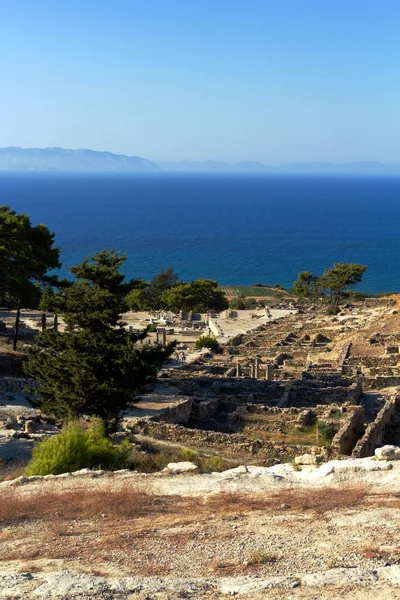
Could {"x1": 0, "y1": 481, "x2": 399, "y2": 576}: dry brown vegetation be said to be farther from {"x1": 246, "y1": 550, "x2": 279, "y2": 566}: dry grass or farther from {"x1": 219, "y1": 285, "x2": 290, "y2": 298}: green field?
{"x1": 219, "y1": 285, "x2": 290, "y2": 298}: green field

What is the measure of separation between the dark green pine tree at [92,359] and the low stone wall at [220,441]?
103cm

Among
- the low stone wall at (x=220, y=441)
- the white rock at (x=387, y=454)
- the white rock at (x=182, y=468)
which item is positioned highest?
the white rock at (x=387, y=454)

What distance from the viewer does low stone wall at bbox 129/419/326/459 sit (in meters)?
18.5

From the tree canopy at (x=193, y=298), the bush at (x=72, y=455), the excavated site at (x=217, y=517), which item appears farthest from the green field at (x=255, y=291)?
the bush at (x=72, y=455)

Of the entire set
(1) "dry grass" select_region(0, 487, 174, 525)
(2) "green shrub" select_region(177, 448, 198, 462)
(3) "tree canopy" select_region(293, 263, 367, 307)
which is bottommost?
(2) "green shrub" select_region(177, 448, 198, 462)

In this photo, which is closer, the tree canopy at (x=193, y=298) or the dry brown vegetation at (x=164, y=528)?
the dry brown vegetation at (x=164, y=528)

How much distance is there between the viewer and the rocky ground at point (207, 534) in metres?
8.73

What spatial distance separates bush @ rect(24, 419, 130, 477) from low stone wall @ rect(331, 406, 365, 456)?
246 inches

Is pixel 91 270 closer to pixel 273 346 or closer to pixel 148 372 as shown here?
pixel 148 372

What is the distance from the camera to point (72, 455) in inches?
557

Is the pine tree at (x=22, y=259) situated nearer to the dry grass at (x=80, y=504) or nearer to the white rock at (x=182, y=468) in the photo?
the white rock at (x=182, y=468)

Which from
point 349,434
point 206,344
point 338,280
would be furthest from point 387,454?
point 338,280

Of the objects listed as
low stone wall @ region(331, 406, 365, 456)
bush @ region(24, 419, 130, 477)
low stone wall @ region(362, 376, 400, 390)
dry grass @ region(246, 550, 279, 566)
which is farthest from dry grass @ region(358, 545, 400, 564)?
low stone wall @ region(362, 376, 400, 390)

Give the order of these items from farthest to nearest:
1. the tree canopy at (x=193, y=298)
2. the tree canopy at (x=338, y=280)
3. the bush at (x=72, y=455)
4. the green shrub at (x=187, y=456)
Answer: the tree canopy at (x=338, y=280) → the tree canopy at (x=193, y=298) → the green shrub at (x=187, y=456) → the bush at (x=72, y=455)
